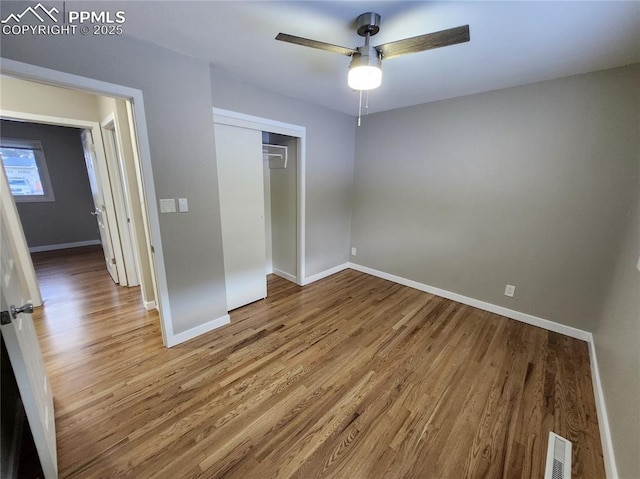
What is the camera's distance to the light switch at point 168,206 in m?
1.92

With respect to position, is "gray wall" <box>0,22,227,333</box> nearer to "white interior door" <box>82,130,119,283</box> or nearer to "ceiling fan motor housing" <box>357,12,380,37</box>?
"ceiling fan motor housing" <box>357,12,380,37</box>

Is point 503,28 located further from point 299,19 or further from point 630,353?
point 630,353

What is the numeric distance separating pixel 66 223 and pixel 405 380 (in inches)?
271

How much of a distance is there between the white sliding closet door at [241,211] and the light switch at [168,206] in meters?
0.56

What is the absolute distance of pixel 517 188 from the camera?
245 centimetres

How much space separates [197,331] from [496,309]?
318 centimetres

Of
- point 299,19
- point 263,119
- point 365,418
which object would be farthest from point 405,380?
point 263,119

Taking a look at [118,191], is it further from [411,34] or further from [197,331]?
[411,34]

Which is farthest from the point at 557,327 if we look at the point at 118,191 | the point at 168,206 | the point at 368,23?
the point at 118,191

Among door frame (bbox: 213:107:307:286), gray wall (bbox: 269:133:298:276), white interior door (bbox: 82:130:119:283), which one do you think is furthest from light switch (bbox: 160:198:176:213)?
white interior door (bbox: 82:130:119:283)

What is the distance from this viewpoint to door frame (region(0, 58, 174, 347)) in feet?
4.38

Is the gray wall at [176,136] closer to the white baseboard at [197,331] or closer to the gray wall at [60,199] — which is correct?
the white baseboard at [197,331]

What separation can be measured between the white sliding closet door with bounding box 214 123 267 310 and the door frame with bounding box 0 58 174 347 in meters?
0.66

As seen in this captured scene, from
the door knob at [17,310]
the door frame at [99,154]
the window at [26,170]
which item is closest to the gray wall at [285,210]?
the door frame at [99,154]
